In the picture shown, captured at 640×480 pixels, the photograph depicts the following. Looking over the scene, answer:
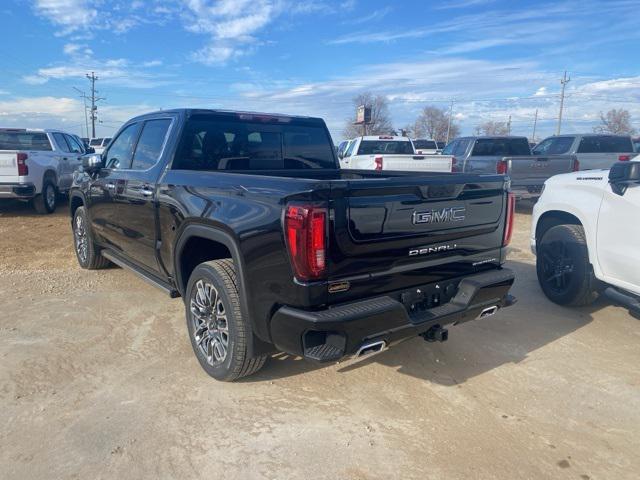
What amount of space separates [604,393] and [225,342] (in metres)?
2.70

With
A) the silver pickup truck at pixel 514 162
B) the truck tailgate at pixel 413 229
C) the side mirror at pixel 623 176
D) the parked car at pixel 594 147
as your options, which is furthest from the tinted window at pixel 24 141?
the parked car at pixel 594 147

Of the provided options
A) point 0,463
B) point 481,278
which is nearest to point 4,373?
point 0,463

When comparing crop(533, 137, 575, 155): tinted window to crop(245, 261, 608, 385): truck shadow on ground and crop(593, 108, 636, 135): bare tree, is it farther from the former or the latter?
crop(593, 108, 636, 135): bare tree

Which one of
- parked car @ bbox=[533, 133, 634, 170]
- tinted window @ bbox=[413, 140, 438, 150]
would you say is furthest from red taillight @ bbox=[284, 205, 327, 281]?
tinted window @ bbox=[413, 140, 438, 150]

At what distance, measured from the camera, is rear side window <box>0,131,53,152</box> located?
10.5 meters

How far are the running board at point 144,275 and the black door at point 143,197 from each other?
0.25 feet

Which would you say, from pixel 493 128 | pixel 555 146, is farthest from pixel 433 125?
pixel 555 146

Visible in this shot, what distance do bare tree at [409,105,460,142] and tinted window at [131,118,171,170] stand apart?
80916mm

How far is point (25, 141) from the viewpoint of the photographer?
35.5 ft

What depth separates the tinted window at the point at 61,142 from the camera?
1155 cm

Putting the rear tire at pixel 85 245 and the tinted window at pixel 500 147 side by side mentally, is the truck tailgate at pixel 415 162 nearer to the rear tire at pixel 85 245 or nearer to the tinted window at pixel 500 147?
the tinted window at pixel 500 147

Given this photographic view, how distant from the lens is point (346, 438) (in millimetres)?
2877

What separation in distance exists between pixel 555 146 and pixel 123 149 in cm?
1308

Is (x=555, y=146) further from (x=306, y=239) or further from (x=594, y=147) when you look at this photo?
(x=306, y=239)
